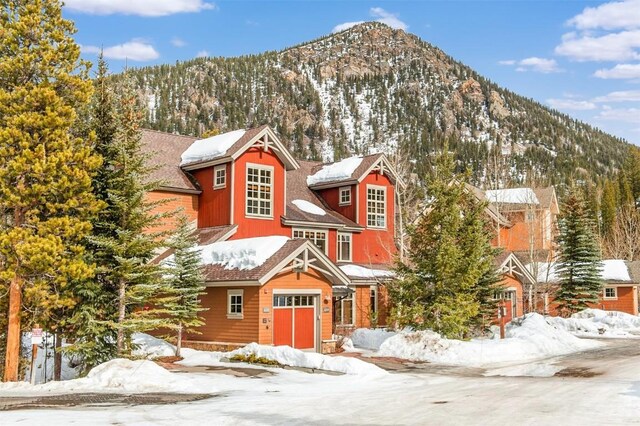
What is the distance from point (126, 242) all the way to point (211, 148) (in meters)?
13.6

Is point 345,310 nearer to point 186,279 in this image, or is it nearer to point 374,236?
point 374,236

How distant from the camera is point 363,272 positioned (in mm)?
34219

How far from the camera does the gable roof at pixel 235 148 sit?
99.6ft

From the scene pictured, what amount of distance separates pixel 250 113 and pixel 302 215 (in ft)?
530

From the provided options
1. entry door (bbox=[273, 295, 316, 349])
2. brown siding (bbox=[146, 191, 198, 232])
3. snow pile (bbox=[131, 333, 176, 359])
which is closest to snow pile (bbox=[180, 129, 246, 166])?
brown siding (bbox=[146, 191, 198, 232])

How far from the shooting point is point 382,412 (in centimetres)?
1276

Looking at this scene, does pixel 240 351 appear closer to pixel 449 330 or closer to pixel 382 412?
pixel 449 330

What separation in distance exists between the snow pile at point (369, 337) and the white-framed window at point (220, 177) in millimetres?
9408

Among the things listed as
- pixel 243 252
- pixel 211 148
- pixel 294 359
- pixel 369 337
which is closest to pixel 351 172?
pixel 211 148

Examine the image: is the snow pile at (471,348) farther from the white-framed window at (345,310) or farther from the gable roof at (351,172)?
the gable roof at (351,172)

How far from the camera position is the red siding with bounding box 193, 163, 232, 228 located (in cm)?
3033

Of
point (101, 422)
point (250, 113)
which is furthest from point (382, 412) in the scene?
point (250, 113)

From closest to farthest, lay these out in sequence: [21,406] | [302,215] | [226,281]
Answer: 1. [21,406]
2. [226,281]
3. [302,215]

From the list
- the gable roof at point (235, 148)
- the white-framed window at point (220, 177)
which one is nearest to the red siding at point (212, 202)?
the white-framed window at point (220, 177)
